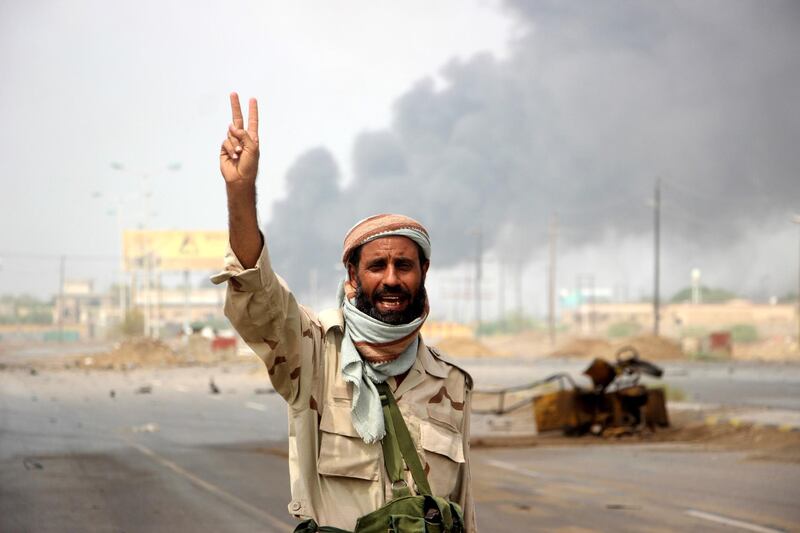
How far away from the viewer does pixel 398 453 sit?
357 centimetres

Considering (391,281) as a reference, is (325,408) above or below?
below

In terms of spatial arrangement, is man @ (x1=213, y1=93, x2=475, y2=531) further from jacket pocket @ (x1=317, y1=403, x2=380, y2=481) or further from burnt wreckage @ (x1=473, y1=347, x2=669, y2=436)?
burnt wreckage @ (x1=473, y1=347, x2=669, y2=436)

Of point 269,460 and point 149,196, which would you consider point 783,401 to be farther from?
point 149,196

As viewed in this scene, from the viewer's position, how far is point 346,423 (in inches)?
141

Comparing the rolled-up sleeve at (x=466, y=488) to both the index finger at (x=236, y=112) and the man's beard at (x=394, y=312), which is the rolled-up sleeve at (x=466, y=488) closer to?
the man's beard at (x=394, y=312)

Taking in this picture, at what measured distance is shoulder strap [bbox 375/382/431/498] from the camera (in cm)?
354

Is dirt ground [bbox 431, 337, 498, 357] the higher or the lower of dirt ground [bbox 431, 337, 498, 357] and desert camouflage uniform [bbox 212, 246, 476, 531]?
the lower

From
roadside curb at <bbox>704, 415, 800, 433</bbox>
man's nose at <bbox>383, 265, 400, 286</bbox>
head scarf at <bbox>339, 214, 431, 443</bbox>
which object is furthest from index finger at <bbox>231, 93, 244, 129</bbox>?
roadside curb at <bbox>704, 415, 800, 433</bbox>

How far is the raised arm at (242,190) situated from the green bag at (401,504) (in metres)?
0.60

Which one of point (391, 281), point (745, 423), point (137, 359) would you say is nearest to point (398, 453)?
point (391, 281)

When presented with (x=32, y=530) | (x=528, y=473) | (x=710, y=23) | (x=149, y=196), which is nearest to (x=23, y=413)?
(x=528, y=473)

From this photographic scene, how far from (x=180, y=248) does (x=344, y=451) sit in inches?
3957

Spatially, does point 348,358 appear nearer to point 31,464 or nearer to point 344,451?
point 344,451

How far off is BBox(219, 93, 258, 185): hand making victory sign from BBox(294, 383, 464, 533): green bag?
0.76m
